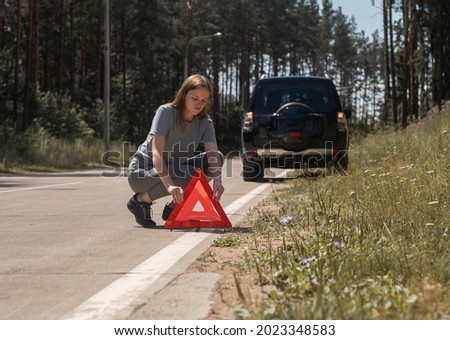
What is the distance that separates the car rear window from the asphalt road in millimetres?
5498

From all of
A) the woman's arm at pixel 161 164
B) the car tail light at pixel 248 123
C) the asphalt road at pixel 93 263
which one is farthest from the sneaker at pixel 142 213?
the car tail light at pixel 248 123

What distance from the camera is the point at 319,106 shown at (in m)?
16.3

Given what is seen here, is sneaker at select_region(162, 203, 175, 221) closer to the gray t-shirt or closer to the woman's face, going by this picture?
the gray t-shirt

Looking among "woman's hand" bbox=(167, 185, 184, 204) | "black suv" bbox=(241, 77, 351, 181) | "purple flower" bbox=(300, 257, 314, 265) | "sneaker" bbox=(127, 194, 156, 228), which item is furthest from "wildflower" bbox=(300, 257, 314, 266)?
"black suv" bbox=(241, 77, 351, 181)

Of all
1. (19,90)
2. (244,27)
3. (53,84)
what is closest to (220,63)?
(244,27)

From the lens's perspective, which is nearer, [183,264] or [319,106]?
[183,264]

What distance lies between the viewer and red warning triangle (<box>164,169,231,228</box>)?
26.6 feet

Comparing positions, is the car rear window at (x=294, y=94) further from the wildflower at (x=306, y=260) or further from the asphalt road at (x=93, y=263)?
the wildflower at (x=306, y=260)

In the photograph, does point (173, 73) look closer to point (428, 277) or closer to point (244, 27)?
point (244, 27)

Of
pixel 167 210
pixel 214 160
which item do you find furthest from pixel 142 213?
pixel 214 160

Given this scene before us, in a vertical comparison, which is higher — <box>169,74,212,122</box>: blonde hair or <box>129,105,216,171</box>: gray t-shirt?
<box>169,74,212,122</box>: blonde hair

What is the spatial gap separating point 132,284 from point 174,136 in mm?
3380

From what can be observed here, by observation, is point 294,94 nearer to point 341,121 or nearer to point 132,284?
point 341,121

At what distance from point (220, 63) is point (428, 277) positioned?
85186mm
